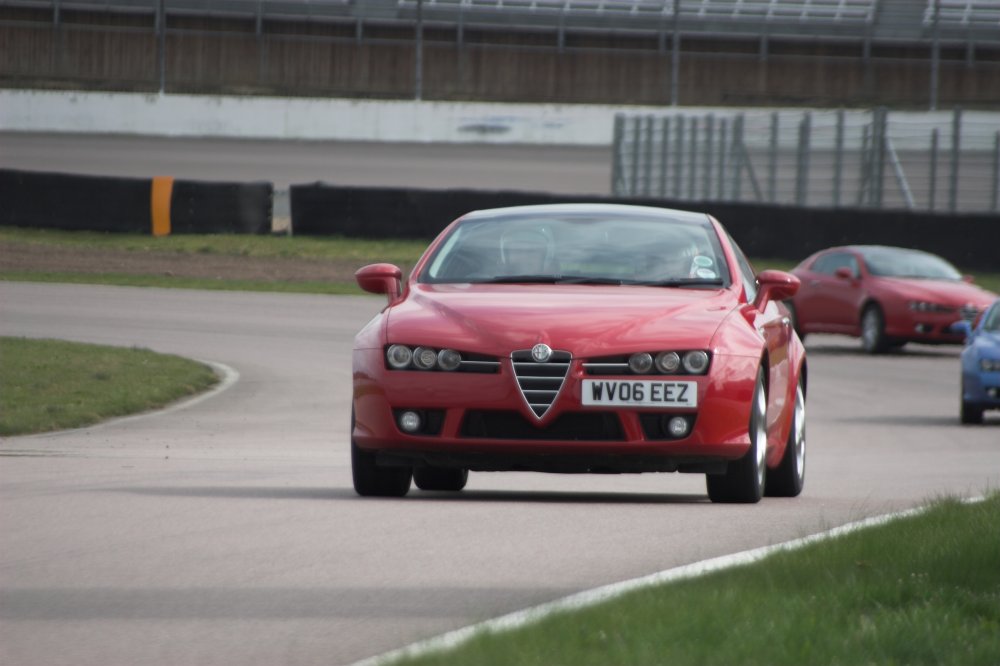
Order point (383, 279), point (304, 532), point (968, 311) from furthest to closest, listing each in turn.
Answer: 1. point (968, 311)
2. point (383, 279)
3. point (304, 532)

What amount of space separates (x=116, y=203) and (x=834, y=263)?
52.6ft

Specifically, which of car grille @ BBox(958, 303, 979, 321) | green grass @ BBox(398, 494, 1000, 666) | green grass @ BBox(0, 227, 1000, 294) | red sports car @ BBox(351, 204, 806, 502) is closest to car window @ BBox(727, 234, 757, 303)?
red sports car @ BBox(351, 204, 806, 502)

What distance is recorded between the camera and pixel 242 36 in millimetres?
51938

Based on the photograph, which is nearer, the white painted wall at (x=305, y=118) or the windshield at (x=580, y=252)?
the windshield at (x=580, y=252)

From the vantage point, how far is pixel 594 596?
5.92 m

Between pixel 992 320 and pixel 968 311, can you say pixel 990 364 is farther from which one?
pixel 968 311

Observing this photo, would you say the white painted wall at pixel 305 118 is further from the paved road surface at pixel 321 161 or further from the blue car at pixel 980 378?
the blue car at pixel 980 378

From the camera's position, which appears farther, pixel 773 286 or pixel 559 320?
pixel 773 286

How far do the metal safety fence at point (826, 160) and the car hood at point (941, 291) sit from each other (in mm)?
11673

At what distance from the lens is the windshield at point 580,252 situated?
9250mm

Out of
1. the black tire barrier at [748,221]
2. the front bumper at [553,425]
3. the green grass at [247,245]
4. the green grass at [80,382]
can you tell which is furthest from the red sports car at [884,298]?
the front bumper at [553,425]

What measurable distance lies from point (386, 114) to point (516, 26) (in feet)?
25.5

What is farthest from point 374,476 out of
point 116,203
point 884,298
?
point 116,203

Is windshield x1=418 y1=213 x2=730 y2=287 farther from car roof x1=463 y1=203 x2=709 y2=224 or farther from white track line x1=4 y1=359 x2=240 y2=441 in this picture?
white track line x1=4 y1=359 x2=240 y2=441
